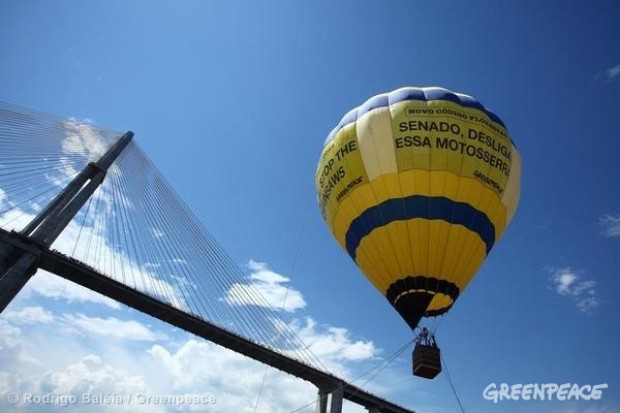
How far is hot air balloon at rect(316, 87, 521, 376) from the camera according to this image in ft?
42.6

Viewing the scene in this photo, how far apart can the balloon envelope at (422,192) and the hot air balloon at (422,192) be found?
0.10 feet

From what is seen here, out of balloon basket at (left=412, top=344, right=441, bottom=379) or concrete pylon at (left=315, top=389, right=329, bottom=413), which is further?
concrete pylon at (left=315, top=389, right=329, bottom=413)

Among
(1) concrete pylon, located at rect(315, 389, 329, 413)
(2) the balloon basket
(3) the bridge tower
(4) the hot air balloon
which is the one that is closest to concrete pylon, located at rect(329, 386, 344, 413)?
(1) concrete pylon, located at rect(315, 389, 329, 413)

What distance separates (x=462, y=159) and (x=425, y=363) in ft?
21.0

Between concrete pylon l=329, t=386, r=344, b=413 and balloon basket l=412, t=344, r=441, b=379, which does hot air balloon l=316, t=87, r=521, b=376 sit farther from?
concrete pylon l=329, t=386, r=344, b=413

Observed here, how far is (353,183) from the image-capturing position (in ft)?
47.3

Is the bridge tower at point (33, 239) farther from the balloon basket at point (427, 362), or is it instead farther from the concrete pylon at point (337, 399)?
the concrete pylon at point (337, 399)

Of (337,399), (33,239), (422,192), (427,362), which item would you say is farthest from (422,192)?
(337,399)

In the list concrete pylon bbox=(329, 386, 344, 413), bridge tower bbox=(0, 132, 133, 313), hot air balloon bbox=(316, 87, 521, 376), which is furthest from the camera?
concrete pylon bbox=(329, 386, 344, 413)

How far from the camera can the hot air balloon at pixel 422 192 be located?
12984 millimetres

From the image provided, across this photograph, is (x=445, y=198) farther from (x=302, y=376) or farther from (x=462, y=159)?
(x=302, y=376)

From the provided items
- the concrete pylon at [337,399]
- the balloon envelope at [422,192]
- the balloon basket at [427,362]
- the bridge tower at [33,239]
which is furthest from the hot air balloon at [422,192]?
the concrete pylon at [337,399]

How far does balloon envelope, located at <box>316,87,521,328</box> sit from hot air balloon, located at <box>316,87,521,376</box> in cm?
3

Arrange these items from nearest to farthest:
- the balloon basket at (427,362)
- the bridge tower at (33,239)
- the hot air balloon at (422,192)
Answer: the balloon basket at (427,362) → the hot air balloon at (422,192) → the bridge tower at (33,239)
